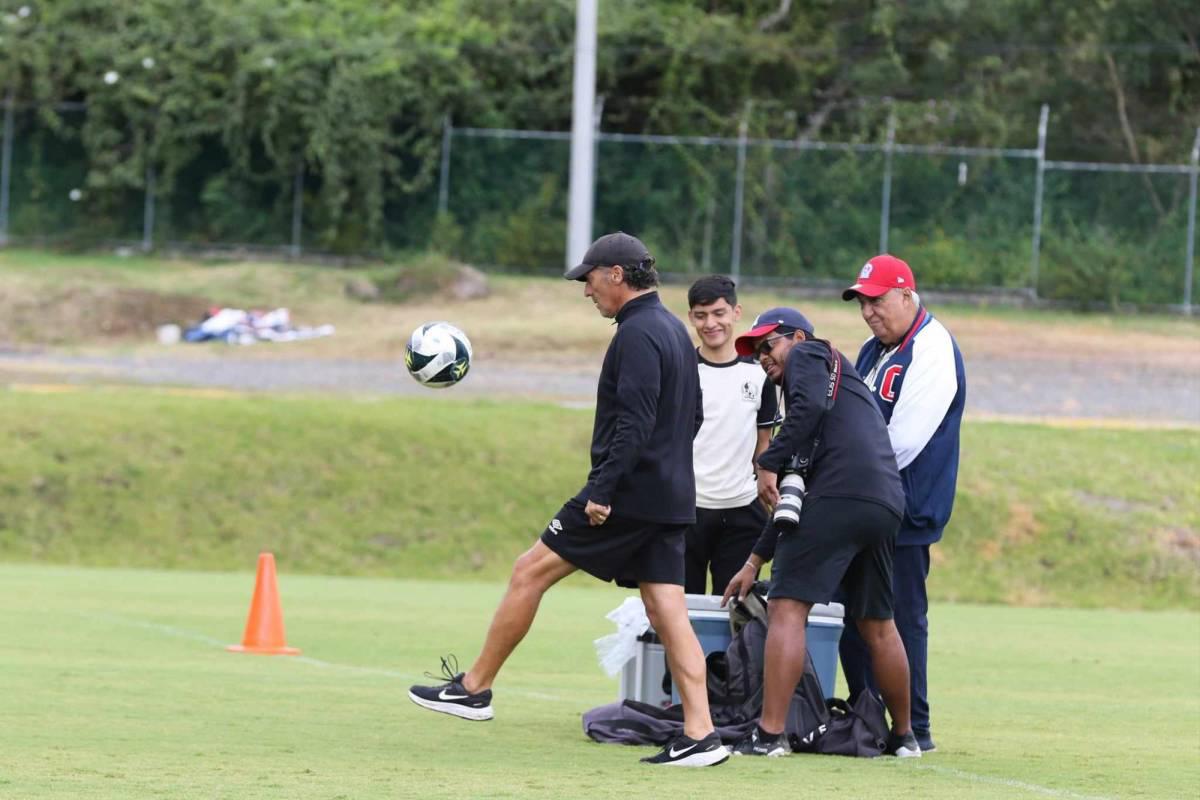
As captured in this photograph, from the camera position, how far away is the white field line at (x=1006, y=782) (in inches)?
285

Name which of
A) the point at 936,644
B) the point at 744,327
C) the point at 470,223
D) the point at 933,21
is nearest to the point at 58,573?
the point at 936,644

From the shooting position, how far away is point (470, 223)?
31.8m

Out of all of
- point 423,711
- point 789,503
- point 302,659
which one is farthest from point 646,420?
point 302,659

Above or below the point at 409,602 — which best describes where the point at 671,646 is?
above

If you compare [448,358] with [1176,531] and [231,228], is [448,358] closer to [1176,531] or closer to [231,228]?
[1176,531]

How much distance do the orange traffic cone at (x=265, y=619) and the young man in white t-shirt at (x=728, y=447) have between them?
306 centimetres

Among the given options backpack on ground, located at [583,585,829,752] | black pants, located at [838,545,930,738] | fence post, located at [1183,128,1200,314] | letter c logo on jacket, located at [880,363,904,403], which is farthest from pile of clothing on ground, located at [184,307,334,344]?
black pants, located at [838,545,930,738]

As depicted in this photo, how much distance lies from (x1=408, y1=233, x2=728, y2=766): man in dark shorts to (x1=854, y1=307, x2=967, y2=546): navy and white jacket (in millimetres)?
895

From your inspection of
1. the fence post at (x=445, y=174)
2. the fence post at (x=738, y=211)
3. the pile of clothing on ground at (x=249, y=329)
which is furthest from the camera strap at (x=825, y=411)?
the fence post at (x=445, y=174)

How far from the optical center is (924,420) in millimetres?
8539

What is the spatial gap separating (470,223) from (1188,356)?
11372 mm

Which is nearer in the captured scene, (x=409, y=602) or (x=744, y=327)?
(x=409, y=602)

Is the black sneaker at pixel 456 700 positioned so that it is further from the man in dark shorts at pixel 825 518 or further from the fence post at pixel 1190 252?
the fence post at pixel 1190 252

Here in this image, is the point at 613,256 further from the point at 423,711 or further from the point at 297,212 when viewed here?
the point at 297,212
